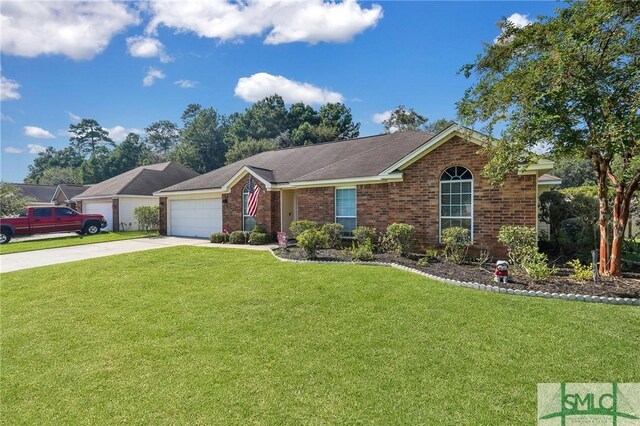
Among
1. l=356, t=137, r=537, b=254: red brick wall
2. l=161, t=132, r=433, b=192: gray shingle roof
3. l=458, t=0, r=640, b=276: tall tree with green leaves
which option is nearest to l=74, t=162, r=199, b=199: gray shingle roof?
l=161, t=132, r=433, b=192: gray shingle roof

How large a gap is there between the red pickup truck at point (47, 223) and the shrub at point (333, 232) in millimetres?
18194

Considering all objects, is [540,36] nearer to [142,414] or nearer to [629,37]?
[629,37]

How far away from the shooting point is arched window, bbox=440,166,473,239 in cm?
1070

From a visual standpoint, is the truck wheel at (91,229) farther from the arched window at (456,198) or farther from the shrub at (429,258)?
the arched window at (456,198)

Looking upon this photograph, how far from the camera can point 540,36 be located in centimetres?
730

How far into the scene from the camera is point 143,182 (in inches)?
1045

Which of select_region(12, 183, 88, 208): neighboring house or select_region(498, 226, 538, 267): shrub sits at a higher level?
select_region(12, 183, 88, 208): neighboring house

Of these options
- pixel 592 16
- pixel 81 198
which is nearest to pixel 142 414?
pixel 592 16

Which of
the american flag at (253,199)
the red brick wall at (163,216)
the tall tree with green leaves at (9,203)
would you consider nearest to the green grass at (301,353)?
the american flag at (253,199)

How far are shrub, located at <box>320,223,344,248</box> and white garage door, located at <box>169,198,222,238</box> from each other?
7919mm

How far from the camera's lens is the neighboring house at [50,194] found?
33.6 meters

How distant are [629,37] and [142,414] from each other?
9.91 m

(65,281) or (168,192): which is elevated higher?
(168,192)

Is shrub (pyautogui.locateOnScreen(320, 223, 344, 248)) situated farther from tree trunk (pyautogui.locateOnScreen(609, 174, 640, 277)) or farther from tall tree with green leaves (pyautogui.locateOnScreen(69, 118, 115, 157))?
tall tree with green leaves (pyautogui.locateOnScreen(69, 118, 115, 157))
